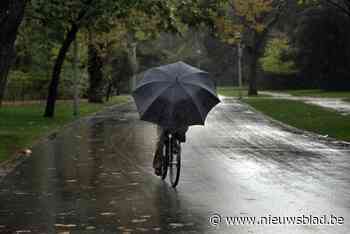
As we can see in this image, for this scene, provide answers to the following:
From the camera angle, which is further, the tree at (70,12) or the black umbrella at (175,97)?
the tree at (70,12)

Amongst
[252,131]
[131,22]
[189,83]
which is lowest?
[252,131]

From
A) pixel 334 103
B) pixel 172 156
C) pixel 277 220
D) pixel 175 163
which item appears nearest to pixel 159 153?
pixel 172 156

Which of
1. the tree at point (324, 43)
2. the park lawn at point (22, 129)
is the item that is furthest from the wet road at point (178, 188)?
the tree at point (324, 43)

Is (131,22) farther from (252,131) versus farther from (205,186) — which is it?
(205,186)

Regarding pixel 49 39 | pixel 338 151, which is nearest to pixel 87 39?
pixel 49 39

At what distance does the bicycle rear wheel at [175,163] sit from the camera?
12133 millimetres

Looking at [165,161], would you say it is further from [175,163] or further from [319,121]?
[319,121]

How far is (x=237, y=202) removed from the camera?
10.6 m

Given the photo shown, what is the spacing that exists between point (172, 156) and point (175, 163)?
0.58ft

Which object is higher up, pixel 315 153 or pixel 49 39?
pixel 49 39

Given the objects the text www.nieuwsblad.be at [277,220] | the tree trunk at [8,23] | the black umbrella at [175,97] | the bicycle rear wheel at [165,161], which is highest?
the tree trunk at [8,23]

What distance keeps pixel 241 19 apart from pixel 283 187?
51.5 m

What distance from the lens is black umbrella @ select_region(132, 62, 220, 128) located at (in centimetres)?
1194

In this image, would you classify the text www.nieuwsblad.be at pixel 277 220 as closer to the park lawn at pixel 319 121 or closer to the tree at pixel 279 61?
the park lawn at pixel 319 121
